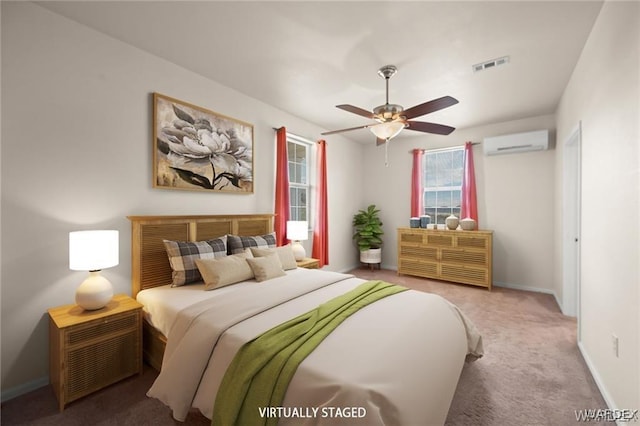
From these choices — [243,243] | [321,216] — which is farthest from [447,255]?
[243,243]

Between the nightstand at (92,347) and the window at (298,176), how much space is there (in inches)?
103

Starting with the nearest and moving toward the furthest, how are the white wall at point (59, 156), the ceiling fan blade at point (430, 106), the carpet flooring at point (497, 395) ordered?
the carpet flooring at point (497, 395) → the white wall at point (59, 156) → the ceiling fan blade at point (430, 106)

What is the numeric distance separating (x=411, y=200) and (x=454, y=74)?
2.84 m

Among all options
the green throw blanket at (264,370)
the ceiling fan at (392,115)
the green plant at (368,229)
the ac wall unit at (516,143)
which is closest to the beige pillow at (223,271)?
the green throw blanket at (264,370)

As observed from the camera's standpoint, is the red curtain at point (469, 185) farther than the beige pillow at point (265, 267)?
Yes

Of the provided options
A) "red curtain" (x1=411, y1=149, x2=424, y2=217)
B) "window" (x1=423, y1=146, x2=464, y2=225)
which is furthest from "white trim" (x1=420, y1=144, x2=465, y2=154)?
"red curtain" (x1=411, y1=149, x2=424, y2=217)

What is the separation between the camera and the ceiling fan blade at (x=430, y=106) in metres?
2.26

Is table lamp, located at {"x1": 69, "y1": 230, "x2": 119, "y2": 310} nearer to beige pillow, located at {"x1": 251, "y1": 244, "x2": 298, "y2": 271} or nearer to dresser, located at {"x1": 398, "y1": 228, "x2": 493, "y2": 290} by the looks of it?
beige pillow, located at {"x1": 251, "y1": 244, "x2": 298, "y2": 271}

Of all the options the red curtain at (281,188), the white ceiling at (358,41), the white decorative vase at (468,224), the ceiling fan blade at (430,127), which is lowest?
the white decorative vase at (468,224)

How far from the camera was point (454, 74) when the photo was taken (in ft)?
9.92

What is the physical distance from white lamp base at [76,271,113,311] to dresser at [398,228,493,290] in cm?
451

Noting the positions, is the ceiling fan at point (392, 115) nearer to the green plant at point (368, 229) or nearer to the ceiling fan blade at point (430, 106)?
the ceiling fan blade at point (430, 106)

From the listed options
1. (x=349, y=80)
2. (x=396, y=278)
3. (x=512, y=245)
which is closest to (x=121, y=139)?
(x=349, y=80)

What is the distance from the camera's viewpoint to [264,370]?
53.4 inches
